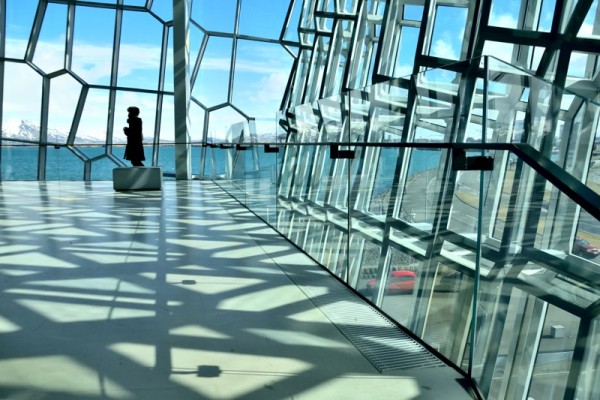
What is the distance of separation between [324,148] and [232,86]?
12.7 meters

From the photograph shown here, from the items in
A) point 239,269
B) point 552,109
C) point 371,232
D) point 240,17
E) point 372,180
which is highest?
point 240,17

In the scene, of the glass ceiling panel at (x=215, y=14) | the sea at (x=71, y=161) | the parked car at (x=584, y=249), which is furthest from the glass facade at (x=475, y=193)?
the glass ceiling panel at (x=215, y=14)

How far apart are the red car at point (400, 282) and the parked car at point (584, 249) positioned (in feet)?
3.04

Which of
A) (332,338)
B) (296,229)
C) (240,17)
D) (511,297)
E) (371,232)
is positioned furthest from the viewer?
(240,17)

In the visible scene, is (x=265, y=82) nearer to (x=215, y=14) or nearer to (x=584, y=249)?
(x=215, y=14)

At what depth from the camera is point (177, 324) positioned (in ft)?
10.1

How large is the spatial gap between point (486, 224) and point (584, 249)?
383 millimetres

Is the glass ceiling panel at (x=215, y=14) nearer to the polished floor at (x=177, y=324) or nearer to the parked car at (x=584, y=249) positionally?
the polished floor at (x=177, y=324)

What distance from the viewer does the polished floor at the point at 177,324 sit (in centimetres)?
229

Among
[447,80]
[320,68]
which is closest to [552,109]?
[447,80]

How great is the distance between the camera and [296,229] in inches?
216

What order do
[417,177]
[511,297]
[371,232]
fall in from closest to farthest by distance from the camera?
[511,297]
[417,177]
[371,232]

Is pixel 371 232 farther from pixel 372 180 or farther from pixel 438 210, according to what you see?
pixel 438 210

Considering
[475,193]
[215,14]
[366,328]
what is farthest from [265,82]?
[475,193]
